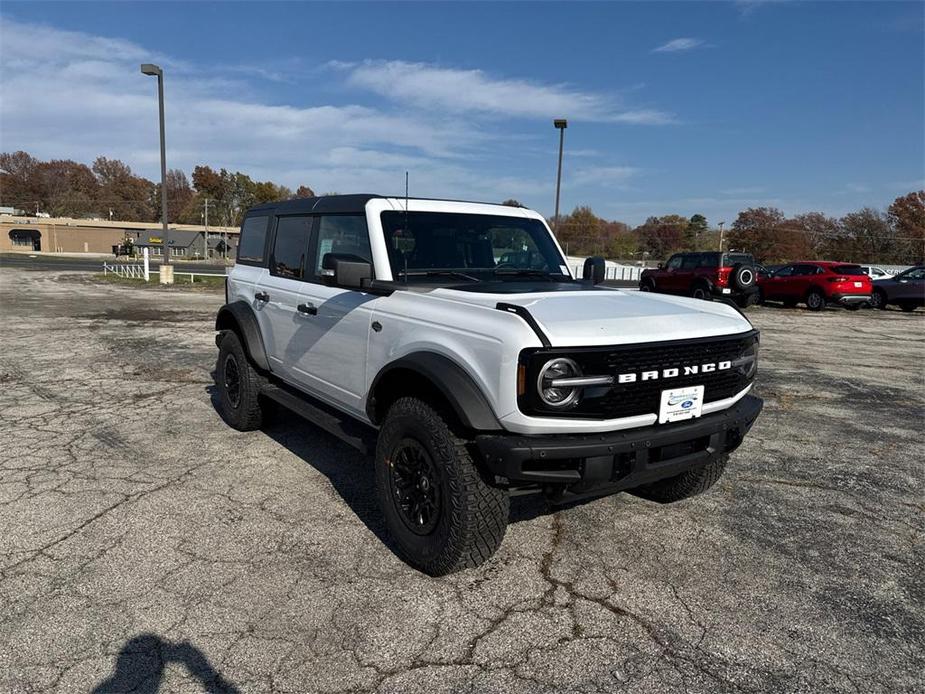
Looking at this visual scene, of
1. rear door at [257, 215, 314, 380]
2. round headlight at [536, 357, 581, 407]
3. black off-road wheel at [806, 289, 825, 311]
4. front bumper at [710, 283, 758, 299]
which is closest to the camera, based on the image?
round headlight at [536, 357, 581, 407]

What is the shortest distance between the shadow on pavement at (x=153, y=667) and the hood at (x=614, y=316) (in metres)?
1.91

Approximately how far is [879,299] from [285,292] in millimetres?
22044

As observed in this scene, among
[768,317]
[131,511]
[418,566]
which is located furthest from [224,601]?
[768,317]

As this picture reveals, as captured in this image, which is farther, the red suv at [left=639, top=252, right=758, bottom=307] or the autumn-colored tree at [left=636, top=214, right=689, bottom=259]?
the autumn-colored tree at [left=636, top=214, right=689, bottom=259]

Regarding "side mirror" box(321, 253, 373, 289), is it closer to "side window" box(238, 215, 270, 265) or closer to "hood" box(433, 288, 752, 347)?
"hood" box(433, 288, 752, 347)

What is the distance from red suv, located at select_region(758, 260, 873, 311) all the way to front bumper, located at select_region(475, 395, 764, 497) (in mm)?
18948

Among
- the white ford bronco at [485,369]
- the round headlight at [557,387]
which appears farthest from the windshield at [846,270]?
the round headlight at [557,387]

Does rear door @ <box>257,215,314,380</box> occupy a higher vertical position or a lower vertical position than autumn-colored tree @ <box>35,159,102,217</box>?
lower

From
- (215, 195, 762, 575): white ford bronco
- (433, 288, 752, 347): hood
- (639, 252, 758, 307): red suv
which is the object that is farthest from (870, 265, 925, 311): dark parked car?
(215, 195, 762, 575): white ford bronco

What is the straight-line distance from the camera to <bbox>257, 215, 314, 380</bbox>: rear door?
4555mm

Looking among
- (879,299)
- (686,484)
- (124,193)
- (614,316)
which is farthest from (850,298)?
(124,193)

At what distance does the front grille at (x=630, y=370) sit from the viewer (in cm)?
269

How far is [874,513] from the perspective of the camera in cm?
408

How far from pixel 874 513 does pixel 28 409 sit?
23.9ft
